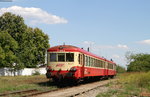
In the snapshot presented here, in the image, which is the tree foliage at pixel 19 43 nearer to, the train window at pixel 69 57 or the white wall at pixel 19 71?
the white wall at pixel 19 71

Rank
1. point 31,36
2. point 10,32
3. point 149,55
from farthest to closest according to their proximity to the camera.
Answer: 1. point 149,55
2. point 31,36
3. point 10,32

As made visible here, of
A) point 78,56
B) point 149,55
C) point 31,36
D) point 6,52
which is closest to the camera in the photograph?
point 78,56

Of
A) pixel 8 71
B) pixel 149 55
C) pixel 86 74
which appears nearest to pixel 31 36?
pixel 8 71

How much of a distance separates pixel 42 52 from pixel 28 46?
5.75 metres

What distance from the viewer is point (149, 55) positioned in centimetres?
6309

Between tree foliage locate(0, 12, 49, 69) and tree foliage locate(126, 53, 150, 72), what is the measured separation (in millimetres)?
18104

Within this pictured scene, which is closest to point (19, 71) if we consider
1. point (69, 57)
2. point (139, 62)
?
point (139, 62)

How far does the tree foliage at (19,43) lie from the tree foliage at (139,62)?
18.1 meters

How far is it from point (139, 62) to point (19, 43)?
934 inches

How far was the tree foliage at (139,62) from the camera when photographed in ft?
175

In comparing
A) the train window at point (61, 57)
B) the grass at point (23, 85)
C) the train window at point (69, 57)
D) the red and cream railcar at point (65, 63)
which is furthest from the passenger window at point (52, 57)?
the grass at point (23, 85)

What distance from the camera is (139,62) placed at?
57562mm

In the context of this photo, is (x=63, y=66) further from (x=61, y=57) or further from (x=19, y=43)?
(x=19, y=43)

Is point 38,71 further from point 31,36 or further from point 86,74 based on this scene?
point 86,74
